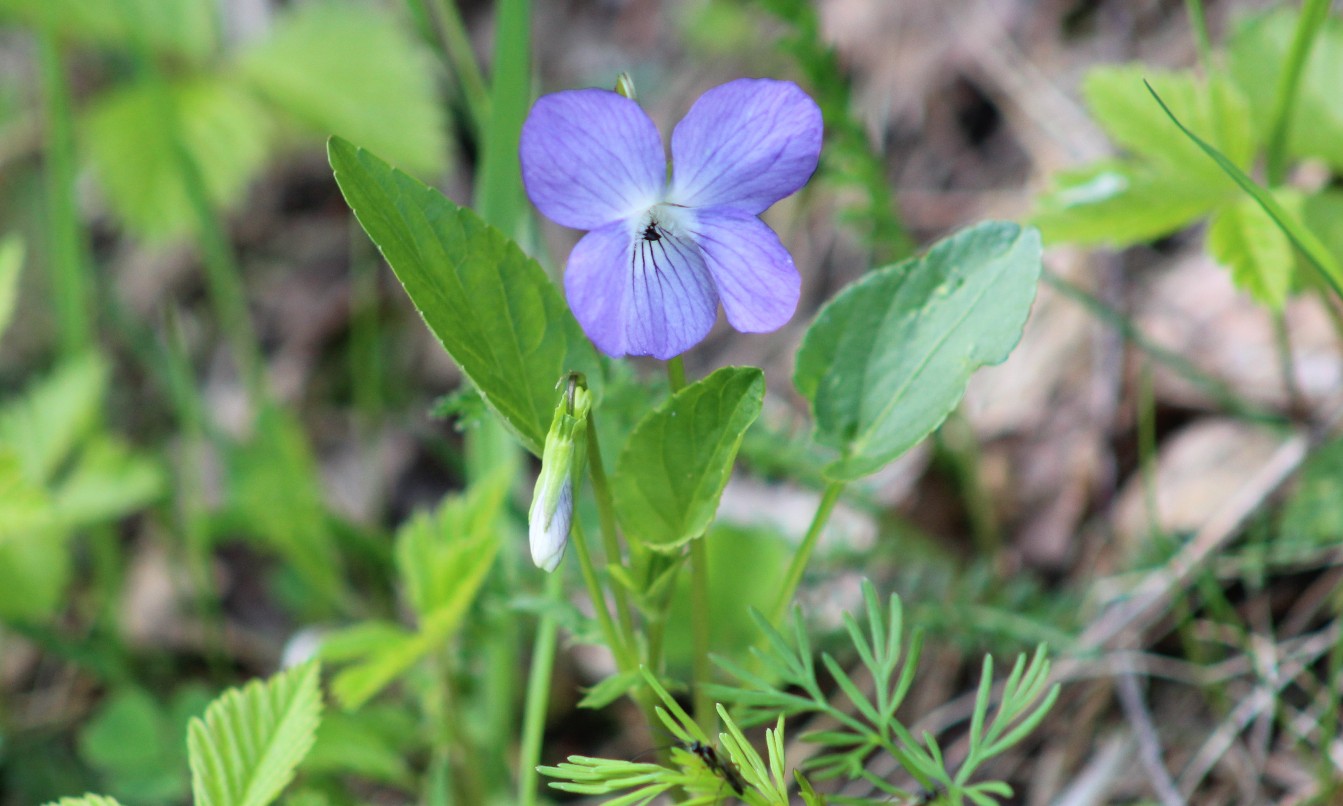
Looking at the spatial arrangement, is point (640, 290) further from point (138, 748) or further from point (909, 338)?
point (138, 748)

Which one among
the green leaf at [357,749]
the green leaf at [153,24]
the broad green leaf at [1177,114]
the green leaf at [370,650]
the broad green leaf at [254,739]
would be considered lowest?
the green leaf at [357,749]

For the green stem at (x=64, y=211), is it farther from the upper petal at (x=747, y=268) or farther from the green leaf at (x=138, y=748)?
the upper petal at (x=747, y=268)

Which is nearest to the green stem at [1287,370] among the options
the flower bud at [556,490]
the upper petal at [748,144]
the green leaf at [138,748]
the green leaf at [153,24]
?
the upper petal at [748,144]

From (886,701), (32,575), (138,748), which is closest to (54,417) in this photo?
(32,575)

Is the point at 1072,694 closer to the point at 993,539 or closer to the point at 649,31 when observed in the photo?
the point at 993,539

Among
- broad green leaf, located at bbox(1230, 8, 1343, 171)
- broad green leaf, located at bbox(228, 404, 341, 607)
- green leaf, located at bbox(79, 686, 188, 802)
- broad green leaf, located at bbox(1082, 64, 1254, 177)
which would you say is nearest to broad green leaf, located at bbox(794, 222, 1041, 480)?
broad green leaf, located at bbox(1082, 64, 1254, 177)

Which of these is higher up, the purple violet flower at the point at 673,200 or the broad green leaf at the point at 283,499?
the purple violet flower at the point at 673,200

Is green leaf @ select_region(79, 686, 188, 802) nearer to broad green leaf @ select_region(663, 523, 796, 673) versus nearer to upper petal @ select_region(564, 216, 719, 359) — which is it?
broad green leaf @ select_region(663, 523, 796, 673)
